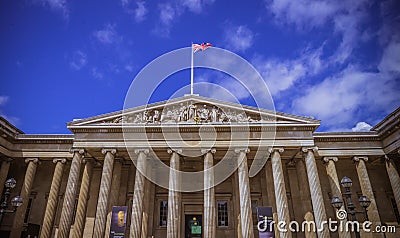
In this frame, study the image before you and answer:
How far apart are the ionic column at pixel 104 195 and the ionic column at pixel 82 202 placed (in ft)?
4.47

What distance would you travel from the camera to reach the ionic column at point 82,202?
2041cm

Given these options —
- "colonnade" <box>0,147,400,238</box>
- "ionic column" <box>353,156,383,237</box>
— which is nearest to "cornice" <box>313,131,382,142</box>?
"ionic column" <box>353,156,383,237</box>

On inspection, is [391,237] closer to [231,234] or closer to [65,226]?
[231,234]

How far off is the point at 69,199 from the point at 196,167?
1052cm

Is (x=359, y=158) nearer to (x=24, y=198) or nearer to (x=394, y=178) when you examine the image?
(x=394, y=178)

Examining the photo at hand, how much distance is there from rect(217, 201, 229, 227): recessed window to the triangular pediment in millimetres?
8004

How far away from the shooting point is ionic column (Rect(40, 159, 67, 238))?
67.2 ft

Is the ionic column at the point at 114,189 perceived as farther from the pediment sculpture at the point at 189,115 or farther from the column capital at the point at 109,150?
the pediment sculpture at the point at 189,115

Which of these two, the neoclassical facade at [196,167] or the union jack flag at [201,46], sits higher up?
the union jack flag at [201,46]

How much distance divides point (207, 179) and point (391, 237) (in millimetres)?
14969

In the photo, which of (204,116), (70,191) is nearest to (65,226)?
(70,191)

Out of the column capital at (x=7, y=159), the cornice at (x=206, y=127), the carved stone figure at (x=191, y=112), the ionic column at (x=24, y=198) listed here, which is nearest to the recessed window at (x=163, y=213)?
the cornice at (x=206, y=127)

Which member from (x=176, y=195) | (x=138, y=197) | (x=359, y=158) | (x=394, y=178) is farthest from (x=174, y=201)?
(x=394, y=178)

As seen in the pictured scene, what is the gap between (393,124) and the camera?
72.6 feet
